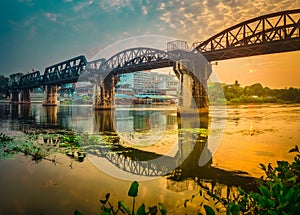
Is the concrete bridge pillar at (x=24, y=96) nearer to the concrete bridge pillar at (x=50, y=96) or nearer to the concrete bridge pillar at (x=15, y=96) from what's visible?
the concrete bridge pillar at (x=15, y=96)

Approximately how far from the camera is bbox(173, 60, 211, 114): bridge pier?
166 ft

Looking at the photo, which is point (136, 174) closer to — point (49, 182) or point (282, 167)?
point (49, 182)

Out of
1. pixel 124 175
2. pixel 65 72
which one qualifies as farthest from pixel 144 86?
pixel 124 175

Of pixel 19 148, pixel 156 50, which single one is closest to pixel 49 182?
pixel 19 148

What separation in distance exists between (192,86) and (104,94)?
4307 cm

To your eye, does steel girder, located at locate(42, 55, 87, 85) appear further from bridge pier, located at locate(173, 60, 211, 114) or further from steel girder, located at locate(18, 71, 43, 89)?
bridge pier, located at locate(173, 60, 211, 114)

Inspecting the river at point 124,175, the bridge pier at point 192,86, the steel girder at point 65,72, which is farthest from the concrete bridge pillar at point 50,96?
the river at point 124,175

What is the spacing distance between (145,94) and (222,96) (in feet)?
146

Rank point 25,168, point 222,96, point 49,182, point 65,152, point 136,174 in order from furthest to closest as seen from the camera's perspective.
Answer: point 222,96, point 65,152, point 25,168, point 136,174, point 49,182

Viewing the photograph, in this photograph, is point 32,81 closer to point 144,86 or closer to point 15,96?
point 15,96

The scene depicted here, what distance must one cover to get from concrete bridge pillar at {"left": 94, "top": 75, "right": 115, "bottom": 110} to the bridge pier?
3814cm

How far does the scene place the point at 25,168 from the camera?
39.5ft

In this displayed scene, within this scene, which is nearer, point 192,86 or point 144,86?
point 192,86

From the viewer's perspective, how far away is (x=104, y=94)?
86125mm
